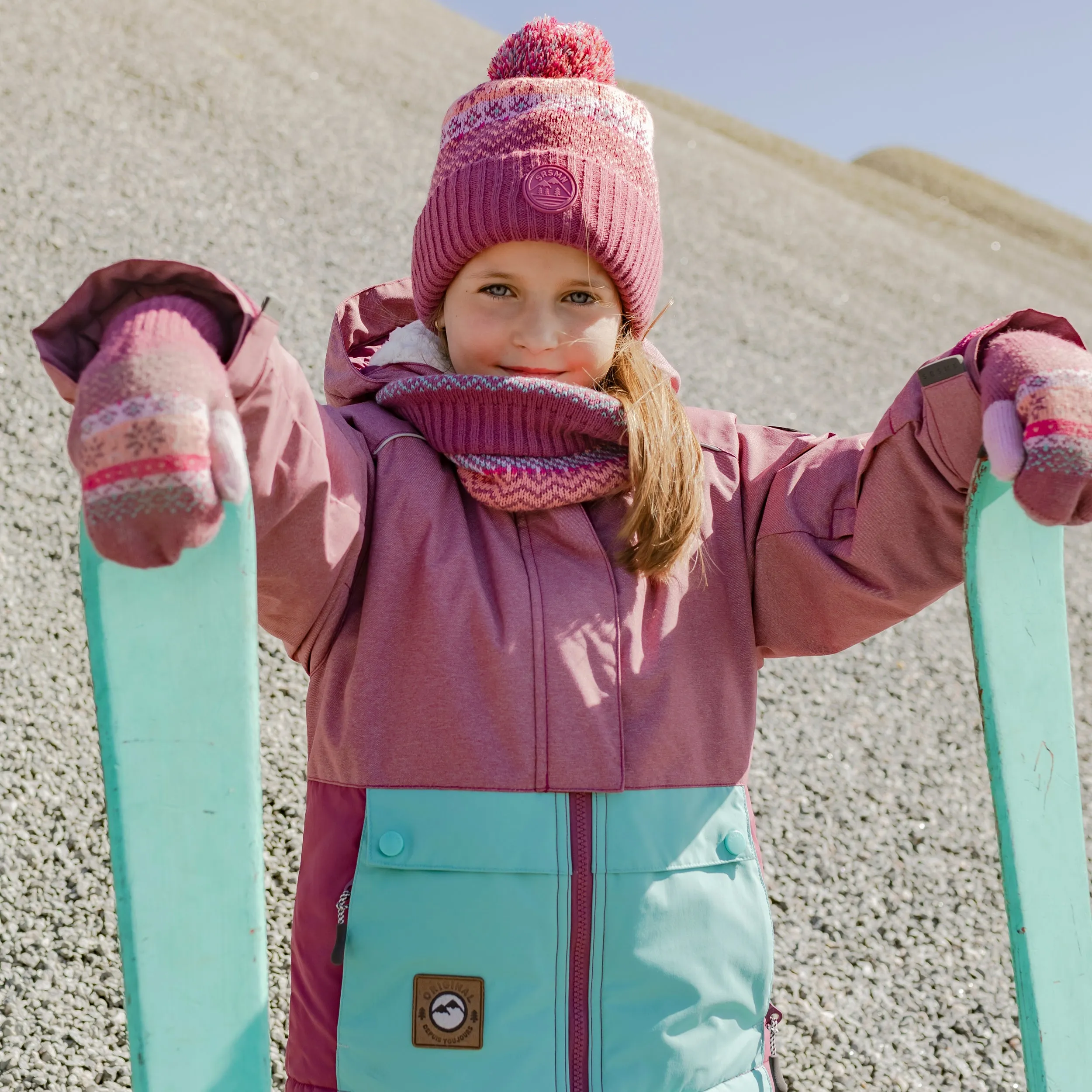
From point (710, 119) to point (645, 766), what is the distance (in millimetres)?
20528

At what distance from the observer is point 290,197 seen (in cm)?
557

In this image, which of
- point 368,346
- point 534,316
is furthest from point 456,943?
point 368,346

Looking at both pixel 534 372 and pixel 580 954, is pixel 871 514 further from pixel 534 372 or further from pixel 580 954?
pixel 580 954

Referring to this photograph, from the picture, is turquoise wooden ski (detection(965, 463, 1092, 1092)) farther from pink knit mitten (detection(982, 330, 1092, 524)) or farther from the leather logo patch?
the leather logo patch

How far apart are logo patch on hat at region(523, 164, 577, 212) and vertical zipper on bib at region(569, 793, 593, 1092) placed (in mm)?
770

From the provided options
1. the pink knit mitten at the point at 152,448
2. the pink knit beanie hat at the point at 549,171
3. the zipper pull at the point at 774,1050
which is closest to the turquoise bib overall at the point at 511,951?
the zipper pull at the point at 774,1050

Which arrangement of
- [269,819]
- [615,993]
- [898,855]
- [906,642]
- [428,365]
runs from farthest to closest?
[906,642]
[898,855]
[269,819]
[428,365]
[615,993]

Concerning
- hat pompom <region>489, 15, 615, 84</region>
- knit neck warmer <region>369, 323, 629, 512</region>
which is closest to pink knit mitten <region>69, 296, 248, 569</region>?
knit neck warmer <region>369, 323, 629, 512</region>

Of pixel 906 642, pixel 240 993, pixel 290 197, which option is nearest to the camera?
pixel 240 993

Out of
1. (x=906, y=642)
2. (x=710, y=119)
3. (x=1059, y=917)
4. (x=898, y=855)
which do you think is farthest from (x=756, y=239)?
(x=710, y=119)

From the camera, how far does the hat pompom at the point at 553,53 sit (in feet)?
5.09

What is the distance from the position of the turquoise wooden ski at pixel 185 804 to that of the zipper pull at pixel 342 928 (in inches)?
6.5

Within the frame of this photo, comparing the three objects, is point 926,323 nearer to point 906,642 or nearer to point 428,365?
point 906,642

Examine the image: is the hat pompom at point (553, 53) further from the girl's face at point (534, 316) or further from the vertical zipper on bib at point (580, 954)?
the vertical zipper on bib at point (580, 954)
